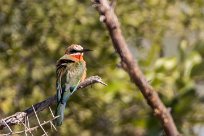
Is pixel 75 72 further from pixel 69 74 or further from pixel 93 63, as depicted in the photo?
pixel 93 63

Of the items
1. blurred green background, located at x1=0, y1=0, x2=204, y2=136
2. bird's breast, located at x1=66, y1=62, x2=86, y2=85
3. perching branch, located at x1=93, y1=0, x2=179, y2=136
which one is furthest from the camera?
blurred green background, located at x1=0, y1=0, x2=204, y2=136

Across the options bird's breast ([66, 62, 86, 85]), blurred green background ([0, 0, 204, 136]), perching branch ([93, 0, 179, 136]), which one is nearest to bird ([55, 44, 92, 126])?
bird's breast ([66, 62, 86, 85])

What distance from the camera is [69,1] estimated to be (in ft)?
14.7

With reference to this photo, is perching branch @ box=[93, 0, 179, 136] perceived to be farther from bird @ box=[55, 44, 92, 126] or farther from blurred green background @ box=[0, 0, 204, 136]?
blurred green background @ box=[0, 0, 204, 136]

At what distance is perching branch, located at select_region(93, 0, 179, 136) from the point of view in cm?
294

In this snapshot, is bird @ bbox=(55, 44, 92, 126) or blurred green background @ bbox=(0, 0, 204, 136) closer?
bird @ bbox=(55, 44, 92, 126)

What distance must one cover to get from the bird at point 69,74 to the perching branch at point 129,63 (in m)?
0.21

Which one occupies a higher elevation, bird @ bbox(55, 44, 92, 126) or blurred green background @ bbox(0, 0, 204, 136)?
blurred green background @ bbox(0, 0, 204, 136)

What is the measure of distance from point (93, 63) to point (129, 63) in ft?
5.29

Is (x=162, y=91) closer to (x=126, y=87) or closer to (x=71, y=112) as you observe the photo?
(x=126, y=87)

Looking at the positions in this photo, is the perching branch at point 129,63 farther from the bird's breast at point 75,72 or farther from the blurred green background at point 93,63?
the blurred green background at point 93,63

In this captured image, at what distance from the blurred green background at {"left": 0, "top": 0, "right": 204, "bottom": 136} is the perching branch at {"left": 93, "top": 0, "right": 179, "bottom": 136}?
4.20ft

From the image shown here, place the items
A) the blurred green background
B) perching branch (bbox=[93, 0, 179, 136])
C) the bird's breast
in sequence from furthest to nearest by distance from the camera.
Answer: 1. the blurred green background
2. the bird's breast
3. perching branch (bbox=[93, 0, 179, 136])

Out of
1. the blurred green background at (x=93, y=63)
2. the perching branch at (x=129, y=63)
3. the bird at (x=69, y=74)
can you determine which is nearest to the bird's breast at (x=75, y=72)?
the bird at (x=69, y=74)
